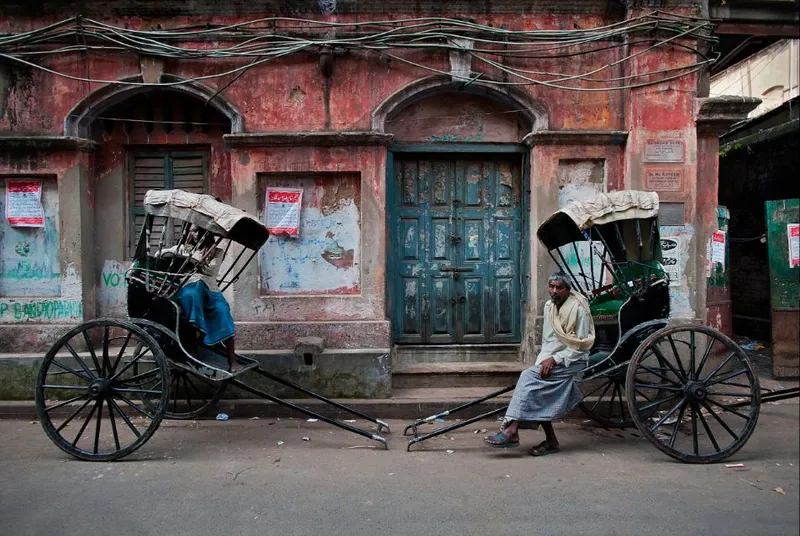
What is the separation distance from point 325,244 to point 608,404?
11.6 feet

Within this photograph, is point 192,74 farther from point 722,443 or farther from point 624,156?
Answer: point 722,443

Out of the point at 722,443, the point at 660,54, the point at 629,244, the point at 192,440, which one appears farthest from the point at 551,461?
the point at 660,54

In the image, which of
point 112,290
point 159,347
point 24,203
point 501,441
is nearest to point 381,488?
point 501,441

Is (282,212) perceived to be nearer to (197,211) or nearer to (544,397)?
(197,211)

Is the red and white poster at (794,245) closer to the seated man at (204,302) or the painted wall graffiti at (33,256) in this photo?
the seated man at (204,302)

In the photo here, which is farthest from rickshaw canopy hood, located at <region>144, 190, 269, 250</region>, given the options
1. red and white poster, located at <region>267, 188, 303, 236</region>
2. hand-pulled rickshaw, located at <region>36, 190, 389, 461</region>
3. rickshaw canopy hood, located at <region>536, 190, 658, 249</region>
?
rickshaw canopy hood, located at <region>536, 190, 658, 249</region>

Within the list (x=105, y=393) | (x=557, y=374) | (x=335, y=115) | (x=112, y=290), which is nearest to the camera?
(x=105, y=393)

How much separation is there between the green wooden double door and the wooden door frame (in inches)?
2.2

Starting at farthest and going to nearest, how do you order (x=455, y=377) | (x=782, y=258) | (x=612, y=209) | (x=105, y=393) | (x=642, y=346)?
(x=782, y=258) → (x=455, y=377) → (x=612, y=209) → (x=105, y=393) → (x=642, y=346)

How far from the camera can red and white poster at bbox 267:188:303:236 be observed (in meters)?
6.62

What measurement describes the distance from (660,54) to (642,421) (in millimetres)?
4221

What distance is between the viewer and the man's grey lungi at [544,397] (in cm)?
490

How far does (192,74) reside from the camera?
6.61 m

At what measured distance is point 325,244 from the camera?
671 centimetres
